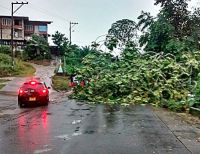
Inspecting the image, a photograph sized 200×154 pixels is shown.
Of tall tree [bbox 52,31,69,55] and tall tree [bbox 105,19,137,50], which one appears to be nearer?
tall tree [bbox 105,19,137,50]

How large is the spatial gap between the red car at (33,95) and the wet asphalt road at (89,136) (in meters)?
7.52

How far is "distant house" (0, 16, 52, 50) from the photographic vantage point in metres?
95.1

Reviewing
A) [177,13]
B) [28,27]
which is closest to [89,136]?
[177,13]

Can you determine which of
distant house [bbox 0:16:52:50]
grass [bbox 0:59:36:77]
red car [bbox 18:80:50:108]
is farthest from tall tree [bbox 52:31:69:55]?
red car [bbox 18:80:50:108]

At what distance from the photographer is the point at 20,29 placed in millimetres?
97000

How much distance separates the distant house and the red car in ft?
220

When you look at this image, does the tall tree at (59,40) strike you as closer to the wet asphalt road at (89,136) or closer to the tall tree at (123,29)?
the tall tree at (123,29)

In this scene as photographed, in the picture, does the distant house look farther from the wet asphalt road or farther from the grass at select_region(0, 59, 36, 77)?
the wet asphalt road

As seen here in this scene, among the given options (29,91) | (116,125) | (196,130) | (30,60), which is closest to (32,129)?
(116,125)

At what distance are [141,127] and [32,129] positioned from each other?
3.76 meters

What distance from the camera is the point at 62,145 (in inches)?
449

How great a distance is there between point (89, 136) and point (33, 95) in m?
13.6

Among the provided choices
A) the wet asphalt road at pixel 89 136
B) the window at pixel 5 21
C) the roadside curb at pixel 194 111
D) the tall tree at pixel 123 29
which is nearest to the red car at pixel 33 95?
the wet asphalt road at pixel 89 136

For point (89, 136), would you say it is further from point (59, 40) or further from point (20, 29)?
point (20, 29)
